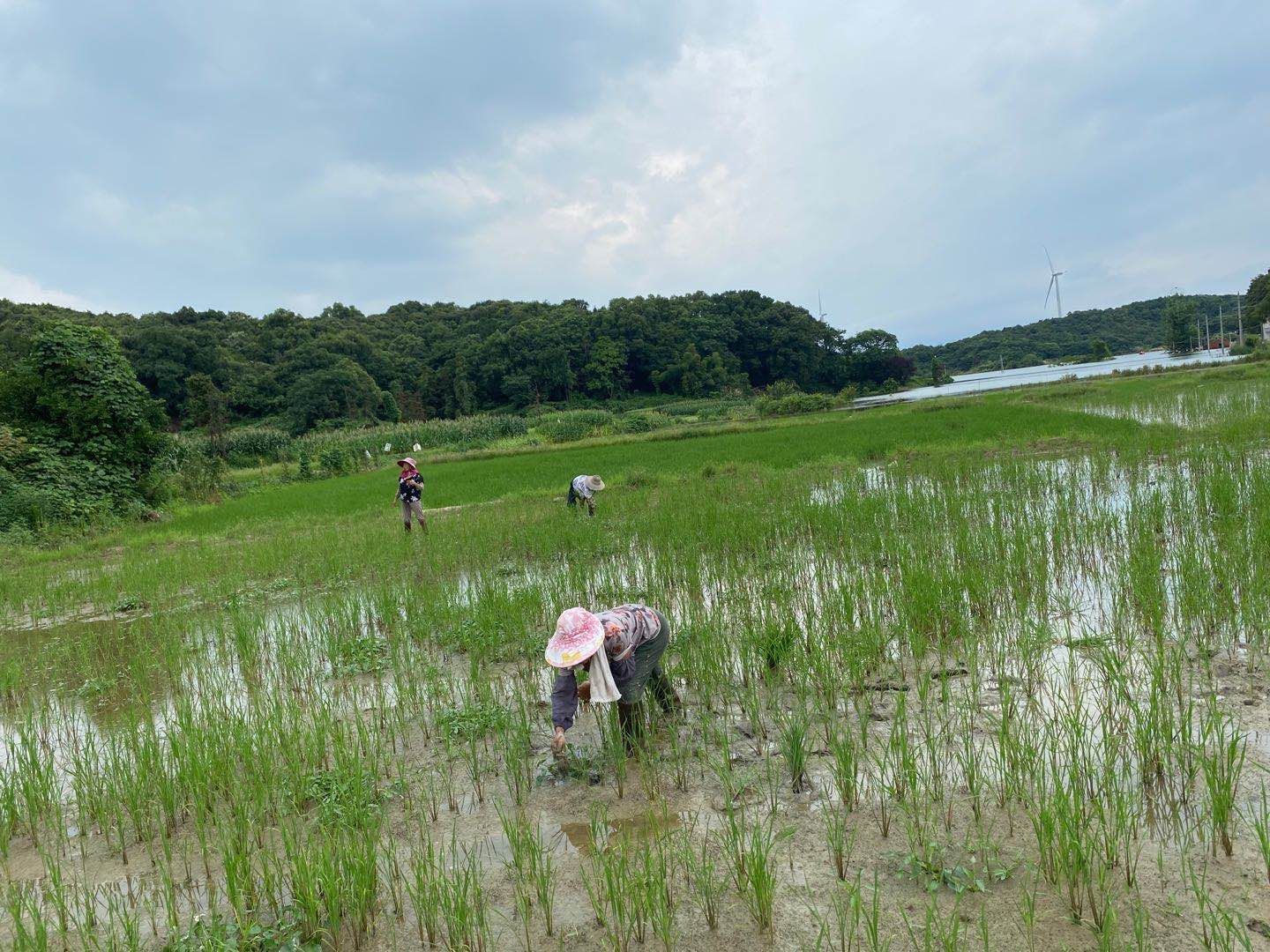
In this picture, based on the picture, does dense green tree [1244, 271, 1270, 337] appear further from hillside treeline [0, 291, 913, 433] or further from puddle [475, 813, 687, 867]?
puddle [475, 813, 687, 867]

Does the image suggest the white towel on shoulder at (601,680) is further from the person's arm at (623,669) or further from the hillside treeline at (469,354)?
the hillside treeline at (469,354)

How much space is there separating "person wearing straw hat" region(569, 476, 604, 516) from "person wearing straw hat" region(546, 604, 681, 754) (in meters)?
5.53

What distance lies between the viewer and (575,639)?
107 inches

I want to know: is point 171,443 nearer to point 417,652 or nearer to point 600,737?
point 417,652

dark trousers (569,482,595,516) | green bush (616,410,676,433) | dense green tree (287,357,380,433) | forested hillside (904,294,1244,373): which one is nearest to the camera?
dark trousers (569,482,595,516)

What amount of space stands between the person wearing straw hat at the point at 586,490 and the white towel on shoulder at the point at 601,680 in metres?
5.92

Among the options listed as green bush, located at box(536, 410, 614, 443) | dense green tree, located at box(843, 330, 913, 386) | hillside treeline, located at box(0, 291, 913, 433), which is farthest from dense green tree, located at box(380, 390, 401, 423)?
dense green tree, located at box(843, 330, 913, 386)

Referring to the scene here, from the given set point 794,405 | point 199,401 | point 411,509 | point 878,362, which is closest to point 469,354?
point 199,401

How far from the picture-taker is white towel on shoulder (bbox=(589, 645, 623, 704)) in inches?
108

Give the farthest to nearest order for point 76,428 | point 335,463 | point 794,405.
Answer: point 794,405, point 335,463, point 76,428

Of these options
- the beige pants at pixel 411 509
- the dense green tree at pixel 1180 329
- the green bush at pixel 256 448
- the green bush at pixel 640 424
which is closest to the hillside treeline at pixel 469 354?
the green bush at pixel 256 448

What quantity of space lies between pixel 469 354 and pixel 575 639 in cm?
5606

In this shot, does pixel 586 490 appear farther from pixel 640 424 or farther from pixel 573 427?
pixel 640 424

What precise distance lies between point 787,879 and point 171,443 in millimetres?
19129
